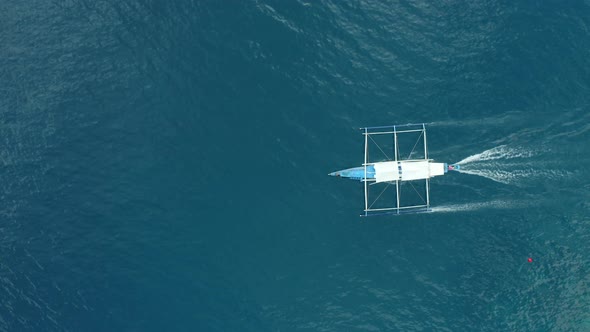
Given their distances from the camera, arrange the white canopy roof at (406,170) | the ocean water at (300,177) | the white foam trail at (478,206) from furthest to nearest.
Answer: the white foam trail at (478,206), the ocean water at (300,177), the white canopy roof at (406,170)

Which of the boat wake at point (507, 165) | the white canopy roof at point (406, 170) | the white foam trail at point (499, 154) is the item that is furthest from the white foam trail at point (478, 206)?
the white foam trail at point (499, 154)

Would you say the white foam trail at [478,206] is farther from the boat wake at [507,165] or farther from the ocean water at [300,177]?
the boat wake at [507,165]

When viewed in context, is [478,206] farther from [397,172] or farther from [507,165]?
[397,172]

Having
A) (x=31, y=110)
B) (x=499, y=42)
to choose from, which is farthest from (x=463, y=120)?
(x=31, y=110)

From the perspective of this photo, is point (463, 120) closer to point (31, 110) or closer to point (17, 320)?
point (31, 110)

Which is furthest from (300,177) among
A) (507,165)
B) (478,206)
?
(507,165)
